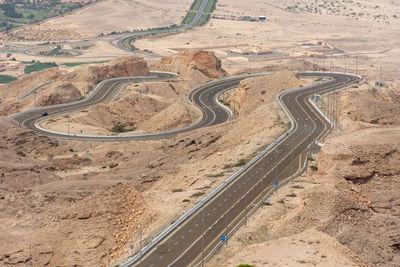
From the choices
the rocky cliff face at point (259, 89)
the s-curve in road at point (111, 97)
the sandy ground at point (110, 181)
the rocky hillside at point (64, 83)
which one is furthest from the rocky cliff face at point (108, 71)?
the rocky cliff face at point (259, 89)

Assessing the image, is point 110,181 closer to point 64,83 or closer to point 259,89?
point 259,89

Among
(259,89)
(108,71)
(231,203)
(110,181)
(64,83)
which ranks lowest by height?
(108,71)

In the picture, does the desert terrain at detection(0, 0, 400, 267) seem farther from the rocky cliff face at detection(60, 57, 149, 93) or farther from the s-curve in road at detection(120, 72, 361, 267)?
the rocky cliff face at detection(60, 57, 149, 93)

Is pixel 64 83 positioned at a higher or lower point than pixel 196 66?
higher

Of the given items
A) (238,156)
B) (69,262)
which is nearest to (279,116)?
(238,156)

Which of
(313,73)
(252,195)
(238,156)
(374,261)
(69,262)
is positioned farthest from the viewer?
(313,73)

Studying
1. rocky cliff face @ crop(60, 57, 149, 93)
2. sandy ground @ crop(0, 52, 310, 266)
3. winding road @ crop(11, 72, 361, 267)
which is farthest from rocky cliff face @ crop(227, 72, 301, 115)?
rocky cliff face @ crop(60, 57, 149, 93)

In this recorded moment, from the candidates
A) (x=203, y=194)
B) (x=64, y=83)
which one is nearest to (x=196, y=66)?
(x=64, y=83)

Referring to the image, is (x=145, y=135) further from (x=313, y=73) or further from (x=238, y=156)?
(x=313, y=73)
